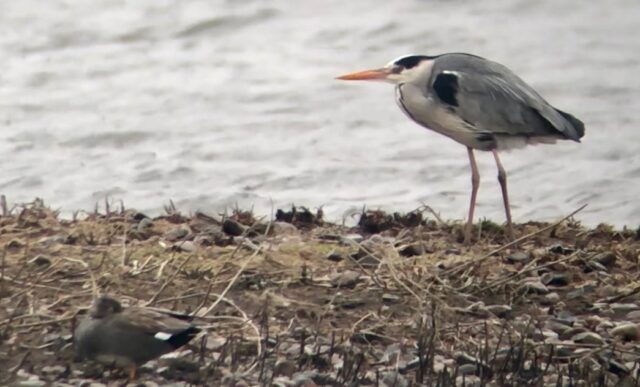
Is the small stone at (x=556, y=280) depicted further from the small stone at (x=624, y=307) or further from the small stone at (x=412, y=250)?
the small stone at (x=412, y=250)

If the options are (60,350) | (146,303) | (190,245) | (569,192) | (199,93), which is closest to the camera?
(60,350)

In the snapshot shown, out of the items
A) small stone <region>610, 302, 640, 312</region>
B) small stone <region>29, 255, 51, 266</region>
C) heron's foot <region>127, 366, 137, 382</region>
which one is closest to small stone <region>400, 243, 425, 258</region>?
small stone <region>610, 302, 640, 312</region>

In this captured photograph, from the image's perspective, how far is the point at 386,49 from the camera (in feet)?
60.6

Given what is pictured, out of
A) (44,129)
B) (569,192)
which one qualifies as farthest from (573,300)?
(44,129)

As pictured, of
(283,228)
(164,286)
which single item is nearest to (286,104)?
(283,228)

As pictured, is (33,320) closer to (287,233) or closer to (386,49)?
(287,233)

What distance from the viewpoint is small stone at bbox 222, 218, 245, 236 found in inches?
361

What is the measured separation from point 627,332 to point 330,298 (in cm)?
136

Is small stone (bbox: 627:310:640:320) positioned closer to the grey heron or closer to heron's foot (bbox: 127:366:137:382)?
the grey heron

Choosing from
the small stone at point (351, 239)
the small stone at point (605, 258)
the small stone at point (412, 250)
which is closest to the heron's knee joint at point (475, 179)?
the small stone at point (351, 239)

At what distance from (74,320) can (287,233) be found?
226cm

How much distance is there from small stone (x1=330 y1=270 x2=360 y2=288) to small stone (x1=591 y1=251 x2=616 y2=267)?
1.34 m

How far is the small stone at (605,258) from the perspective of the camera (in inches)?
346

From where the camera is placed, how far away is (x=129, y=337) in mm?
6840
